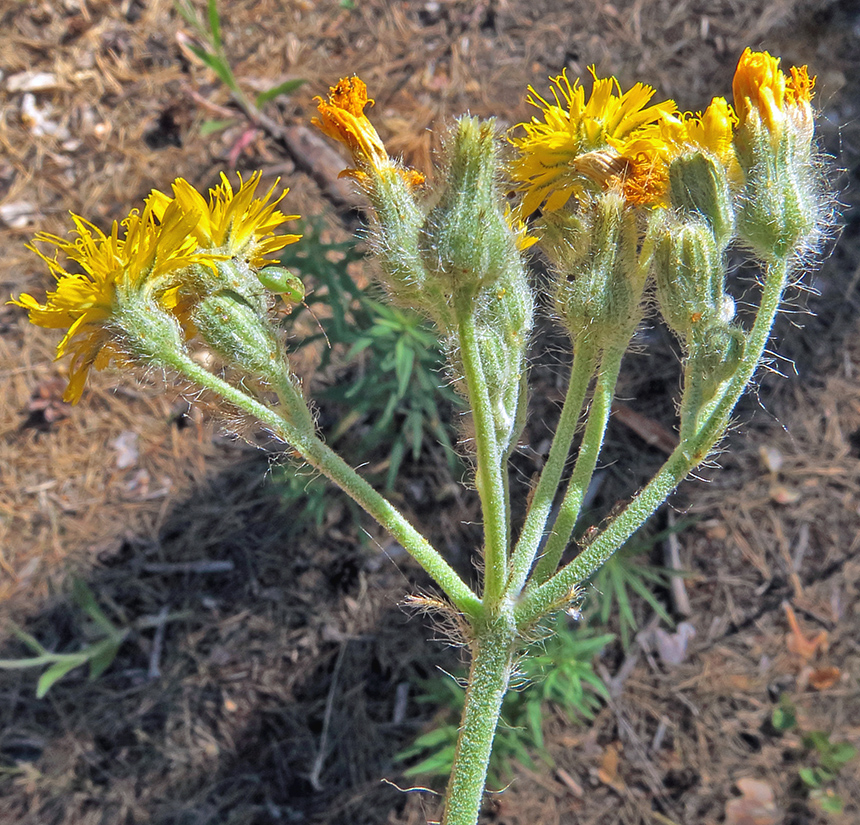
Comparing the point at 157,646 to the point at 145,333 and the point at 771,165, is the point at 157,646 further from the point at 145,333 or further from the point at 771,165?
the point at 771,165

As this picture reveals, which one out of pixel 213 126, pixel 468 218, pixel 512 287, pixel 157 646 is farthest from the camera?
pixel 213 126

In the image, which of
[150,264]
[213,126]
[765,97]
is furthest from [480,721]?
[213,126]

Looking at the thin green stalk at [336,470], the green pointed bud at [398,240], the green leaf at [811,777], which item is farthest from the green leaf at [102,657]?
the green leaf at [811,777]

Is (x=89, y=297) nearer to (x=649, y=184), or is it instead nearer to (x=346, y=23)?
(x=649, y=184)

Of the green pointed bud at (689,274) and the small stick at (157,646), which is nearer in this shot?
the green pointed bud at (689,274)

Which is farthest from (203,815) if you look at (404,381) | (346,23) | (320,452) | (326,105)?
(346,23)

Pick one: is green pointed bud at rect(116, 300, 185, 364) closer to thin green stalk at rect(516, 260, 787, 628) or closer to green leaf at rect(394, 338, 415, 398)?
thin green stalk at rect(516, 260, 787, 628)

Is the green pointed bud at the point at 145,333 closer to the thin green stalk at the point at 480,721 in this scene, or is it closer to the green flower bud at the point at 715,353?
the thin green stalk at the point at 480,721

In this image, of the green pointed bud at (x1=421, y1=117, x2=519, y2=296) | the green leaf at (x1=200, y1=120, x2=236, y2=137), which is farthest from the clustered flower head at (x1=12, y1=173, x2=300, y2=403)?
the green leaf at (x1=200, y1=120, x2=236, y2=137)
